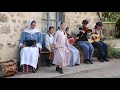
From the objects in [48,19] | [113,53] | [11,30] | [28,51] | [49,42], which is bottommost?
[113,53]

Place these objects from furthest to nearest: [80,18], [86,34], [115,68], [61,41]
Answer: [80,18] < [86,34] < [115,68] < [61,41]

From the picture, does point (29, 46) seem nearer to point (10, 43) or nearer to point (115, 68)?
point (10, 43)

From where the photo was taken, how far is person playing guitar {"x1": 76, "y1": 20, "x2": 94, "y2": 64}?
7637 mm

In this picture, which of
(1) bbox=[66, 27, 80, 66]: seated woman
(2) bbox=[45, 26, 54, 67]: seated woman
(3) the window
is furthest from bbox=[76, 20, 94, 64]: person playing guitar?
(2) bbox=[45, 26, 54, 67]: seated woman

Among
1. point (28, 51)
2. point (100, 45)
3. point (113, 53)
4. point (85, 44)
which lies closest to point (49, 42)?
point (28, 51)

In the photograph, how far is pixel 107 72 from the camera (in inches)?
258

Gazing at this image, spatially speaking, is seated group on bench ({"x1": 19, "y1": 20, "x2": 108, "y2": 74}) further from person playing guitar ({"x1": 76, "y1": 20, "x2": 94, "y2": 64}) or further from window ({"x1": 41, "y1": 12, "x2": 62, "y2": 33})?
window ({"x1": 41, "y1": 12, "x2": 62, "y2": 33})

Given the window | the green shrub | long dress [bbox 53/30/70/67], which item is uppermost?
the window

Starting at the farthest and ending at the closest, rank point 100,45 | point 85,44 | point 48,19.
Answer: point 100,45, point 48,19, point 85,44

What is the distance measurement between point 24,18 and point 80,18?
2749 millimetres

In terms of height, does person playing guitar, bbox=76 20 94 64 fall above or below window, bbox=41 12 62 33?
below

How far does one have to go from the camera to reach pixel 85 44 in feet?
25.3

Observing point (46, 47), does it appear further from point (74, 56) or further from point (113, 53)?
point (113, 53)
